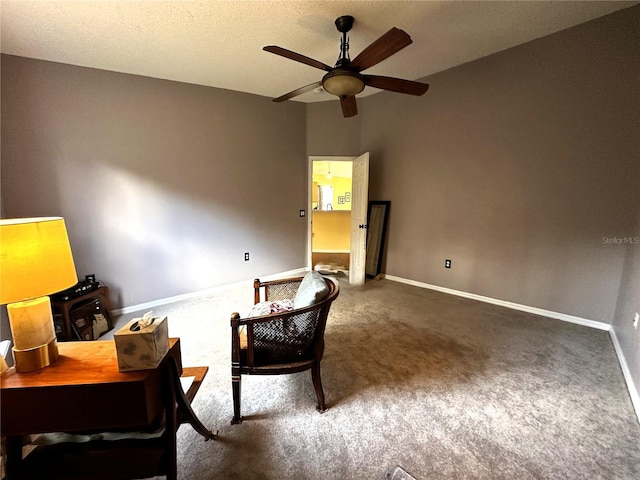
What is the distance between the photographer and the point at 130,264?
317cm

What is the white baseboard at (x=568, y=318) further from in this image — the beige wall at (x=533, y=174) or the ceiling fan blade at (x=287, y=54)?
the ceiling fan blade at (x=287, y=54)

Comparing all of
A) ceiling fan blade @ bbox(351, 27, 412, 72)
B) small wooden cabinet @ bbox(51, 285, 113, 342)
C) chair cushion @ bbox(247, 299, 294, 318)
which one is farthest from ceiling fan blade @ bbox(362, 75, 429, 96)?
small wooden cabinet @ bbox(51, 285, 113, 342)

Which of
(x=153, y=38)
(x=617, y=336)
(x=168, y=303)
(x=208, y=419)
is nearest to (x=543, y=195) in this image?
(x=617, y=336)

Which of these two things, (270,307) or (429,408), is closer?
(429,408)

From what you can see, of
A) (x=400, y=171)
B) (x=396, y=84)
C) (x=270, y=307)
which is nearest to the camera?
(x=270, y=307)

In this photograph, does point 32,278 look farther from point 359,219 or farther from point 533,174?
point 533,174

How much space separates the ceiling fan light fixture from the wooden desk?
216 cm

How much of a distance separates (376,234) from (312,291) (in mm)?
2907

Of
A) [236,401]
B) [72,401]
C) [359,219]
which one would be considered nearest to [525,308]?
[359,219]

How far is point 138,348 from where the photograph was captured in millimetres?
1014

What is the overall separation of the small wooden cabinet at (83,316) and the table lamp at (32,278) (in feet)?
5.61

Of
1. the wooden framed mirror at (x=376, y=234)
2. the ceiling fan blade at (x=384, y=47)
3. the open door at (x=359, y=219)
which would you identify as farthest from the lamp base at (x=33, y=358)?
the wooden framed mirror at (x=376, y=234)

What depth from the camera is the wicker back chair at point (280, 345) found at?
1538 millimetres

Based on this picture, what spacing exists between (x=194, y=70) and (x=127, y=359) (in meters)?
3.19
